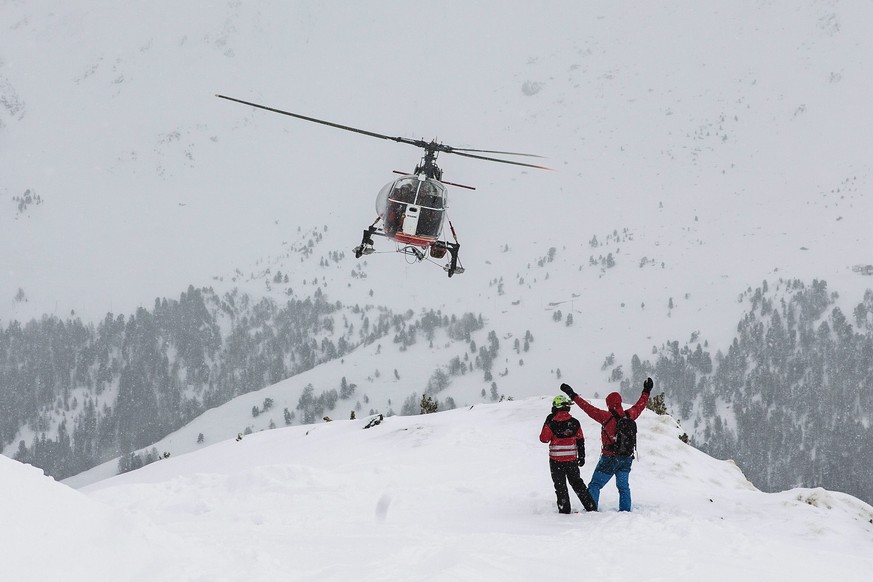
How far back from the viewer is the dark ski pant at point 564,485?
10.6 metres

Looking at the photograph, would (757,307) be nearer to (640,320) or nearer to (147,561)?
(640,320)

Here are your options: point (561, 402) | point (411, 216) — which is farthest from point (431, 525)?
point (411, 216)

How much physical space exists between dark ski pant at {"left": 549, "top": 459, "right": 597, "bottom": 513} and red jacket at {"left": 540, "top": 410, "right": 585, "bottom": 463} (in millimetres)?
90

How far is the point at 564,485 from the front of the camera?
10758 millimetres

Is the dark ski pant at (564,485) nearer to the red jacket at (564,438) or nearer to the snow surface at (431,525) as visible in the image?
Result: the red jacket at (564,438)

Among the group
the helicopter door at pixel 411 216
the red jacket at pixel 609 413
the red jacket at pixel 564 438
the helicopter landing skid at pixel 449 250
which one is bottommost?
the red jacket at pixel 564 438

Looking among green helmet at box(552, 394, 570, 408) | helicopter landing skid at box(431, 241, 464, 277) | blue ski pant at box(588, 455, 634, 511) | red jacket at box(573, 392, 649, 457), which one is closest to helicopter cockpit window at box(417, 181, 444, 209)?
helicopter landing skid at box(431, 241, 464, 277)

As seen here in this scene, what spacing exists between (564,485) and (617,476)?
798 millimetres

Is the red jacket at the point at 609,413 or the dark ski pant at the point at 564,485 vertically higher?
the red jacket at the point at 609,413

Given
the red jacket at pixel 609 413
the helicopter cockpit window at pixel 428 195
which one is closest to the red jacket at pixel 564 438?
the red jacket at pixel 609 413

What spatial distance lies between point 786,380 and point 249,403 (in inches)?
5139

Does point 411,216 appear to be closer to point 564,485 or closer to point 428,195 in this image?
point 428,195

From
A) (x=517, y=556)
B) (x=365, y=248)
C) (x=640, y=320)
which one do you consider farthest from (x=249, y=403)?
(x=517, y=556)

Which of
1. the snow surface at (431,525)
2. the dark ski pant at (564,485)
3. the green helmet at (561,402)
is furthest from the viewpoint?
the green helmet at (561,402)
